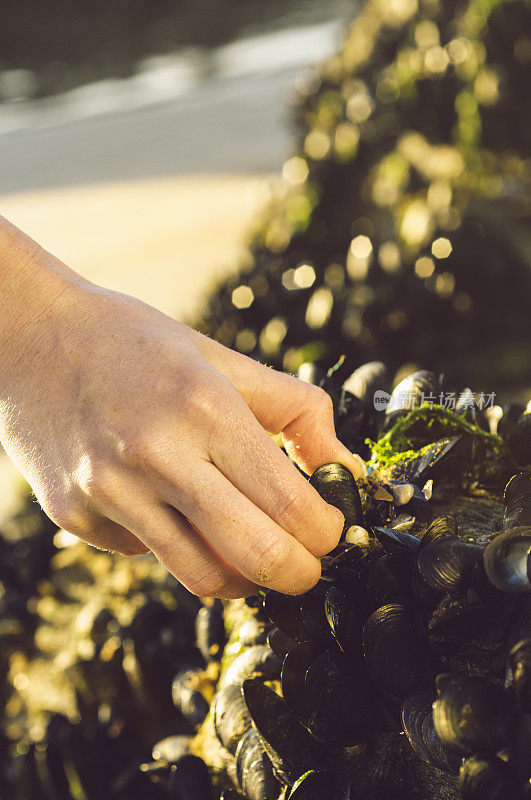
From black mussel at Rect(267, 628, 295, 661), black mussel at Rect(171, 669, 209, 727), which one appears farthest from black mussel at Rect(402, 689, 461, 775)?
black mussel at Rect(171, 669, 209, 727)

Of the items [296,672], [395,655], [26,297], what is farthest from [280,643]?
[26,297]

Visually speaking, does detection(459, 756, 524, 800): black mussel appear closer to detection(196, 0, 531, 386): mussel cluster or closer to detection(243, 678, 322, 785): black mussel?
detection(243, 678, 322, 785): black mussel

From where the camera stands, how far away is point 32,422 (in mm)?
1421

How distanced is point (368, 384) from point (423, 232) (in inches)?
116

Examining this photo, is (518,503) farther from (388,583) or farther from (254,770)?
(254,770)

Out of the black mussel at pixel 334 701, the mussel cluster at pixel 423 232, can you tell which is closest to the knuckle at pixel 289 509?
the black mussel at pixel 334 701

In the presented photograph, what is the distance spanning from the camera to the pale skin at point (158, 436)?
4.09ft

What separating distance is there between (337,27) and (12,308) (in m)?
19.1

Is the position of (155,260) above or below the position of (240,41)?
below

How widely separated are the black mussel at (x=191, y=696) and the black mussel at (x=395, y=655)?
2.74ft

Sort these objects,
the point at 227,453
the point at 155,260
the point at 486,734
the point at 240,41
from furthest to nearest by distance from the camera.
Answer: the point at 240,41 < the point at 155,260 < the point at 227,453 < the point at 486,734

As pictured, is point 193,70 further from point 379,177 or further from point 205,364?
point 205,364

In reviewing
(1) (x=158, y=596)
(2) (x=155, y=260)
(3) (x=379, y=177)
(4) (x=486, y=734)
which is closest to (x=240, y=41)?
(2) (x=155, y=260)

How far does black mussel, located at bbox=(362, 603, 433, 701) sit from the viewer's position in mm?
1238
